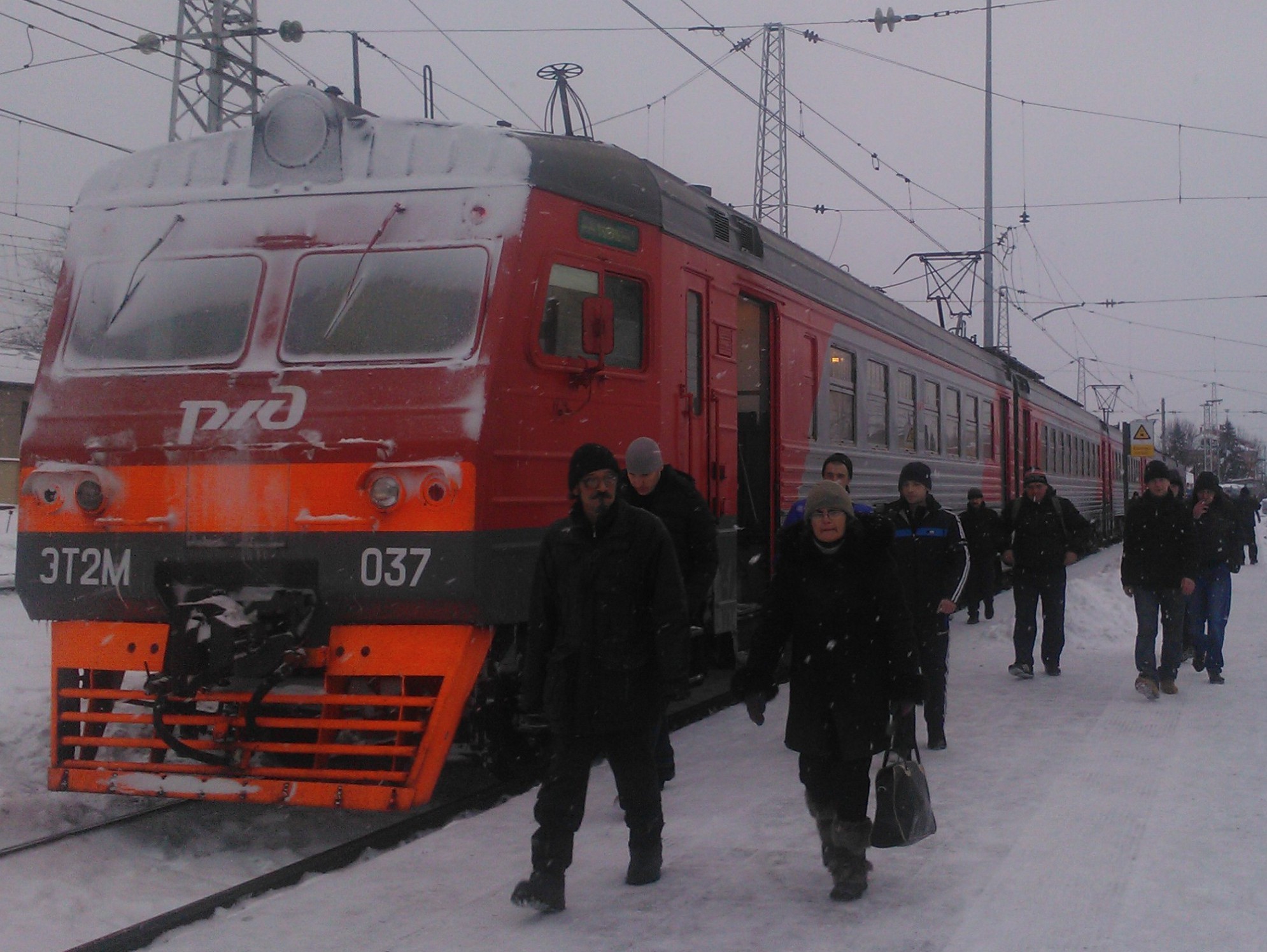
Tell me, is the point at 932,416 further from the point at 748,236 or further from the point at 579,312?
the point at 579,312

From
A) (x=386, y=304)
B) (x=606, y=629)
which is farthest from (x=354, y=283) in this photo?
(x=606, y=629)

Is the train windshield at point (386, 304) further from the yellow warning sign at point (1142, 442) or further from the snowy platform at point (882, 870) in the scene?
the yellow warning sign at point (1142, 442)

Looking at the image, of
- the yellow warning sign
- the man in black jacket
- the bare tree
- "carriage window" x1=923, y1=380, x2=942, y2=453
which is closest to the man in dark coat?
the man in black jacket

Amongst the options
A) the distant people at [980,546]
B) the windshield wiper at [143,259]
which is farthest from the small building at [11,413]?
the windshield wiper at [143,259]

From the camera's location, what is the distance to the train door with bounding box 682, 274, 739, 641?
7.66m

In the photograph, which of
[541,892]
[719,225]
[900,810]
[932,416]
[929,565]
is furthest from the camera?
[932,416]

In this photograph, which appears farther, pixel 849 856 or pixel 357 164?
pixel 357 164

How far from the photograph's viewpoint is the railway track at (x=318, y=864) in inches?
171

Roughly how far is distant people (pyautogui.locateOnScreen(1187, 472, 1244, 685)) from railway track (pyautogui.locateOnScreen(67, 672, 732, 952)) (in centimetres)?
549

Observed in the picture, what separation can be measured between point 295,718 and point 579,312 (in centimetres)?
242

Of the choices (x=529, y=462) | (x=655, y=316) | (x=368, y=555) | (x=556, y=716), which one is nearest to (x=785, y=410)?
(x=655, y=316)

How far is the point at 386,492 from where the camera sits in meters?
5.70

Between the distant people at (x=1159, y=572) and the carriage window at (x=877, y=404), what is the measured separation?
8.61 ft

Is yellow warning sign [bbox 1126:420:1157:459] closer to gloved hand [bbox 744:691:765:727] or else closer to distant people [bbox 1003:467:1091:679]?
distant people [bbox 1003:467:1091:679]
